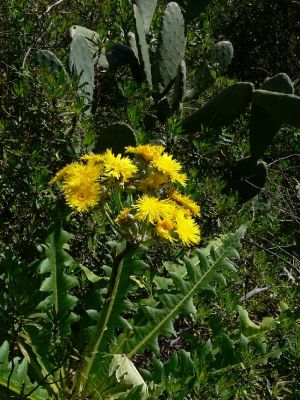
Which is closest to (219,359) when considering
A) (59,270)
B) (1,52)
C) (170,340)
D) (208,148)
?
(170,340)

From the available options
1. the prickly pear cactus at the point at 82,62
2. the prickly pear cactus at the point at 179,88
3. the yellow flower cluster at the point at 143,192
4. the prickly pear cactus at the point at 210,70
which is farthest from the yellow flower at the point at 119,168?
the prickly pear cactus at the point at 210,70

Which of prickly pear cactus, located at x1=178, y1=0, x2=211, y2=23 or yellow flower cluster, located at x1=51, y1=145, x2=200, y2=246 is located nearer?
yellow flower cluster, located at x1=51, y1=145, x2=200, y2=246

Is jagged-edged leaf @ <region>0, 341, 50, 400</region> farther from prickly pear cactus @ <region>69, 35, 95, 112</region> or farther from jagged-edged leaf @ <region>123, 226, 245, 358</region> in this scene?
prickly pear cactus @ <region>69, 35, 95, 112</region>

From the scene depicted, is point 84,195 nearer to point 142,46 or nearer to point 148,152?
point 148,152

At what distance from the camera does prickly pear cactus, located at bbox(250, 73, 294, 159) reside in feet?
11.0

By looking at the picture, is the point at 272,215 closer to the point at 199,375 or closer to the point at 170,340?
the point at 170,340

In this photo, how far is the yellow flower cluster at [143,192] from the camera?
1.70 m

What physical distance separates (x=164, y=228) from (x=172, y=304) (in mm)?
620

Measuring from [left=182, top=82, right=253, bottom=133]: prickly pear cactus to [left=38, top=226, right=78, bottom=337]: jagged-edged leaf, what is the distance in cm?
132

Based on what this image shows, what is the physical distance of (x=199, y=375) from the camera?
204cm

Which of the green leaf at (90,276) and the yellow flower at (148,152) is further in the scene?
the green leaf at (90,276)

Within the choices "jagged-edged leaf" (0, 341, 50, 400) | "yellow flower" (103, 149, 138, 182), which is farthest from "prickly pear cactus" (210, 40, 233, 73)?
"jagged-edged leaf" (0, 341, 50, 400)

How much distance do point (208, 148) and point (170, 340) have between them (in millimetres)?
1034

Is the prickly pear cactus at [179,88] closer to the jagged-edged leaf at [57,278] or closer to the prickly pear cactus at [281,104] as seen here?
the prickly pear cactus at [281,104]
